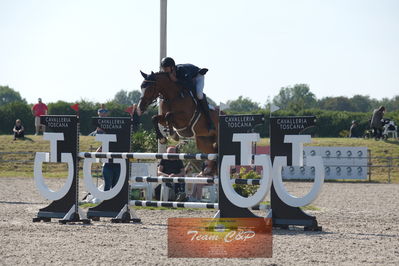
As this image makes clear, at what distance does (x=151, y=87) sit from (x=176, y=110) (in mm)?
558

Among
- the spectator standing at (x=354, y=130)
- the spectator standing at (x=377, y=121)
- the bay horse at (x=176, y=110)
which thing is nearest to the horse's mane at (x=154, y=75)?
the bay horse at (x=176, y=110)

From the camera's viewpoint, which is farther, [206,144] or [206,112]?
[206,144]

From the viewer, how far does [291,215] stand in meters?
8.34

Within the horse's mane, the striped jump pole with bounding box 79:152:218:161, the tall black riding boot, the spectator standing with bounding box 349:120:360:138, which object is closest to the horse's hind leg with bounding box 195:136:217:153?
the tall black riding boot

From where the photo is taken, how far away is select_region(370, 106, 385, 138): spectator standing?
27516mm

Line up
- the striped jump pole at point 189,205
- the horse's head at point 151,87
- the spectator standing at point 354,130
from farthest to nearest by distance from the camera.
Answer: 1. the spectator standing at point 354,130
2. the horse's head at point 151,87
3. the striped jump pole at point 189,205

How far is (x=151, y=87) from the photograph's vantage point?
30.8 ft

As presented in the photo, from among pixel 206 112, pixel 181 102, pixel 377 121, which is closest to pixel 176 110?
pixel 181 102

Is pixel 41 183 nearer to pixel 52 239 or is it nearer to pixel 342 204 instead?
pixel 52 239

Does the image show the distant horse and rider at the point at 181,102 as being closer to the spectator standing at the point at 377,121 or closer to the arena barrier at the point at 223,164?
the arena barrier at the point at 223,164

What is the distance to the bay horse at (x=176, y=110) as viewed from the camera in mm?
9391

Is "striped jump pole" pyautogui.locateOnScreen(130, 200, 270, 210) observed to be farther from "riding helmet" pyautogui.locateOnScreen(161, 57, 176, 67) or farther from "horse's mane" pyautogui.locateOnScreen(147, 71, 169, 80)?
"riding helmet" pyautogui.locateOnScreen(161, 57, 176, 67)

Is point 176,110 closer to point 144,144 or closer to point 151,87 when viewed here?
point 151,87

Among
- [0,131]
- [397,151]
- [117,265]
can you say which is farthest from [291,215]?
[0,131]
